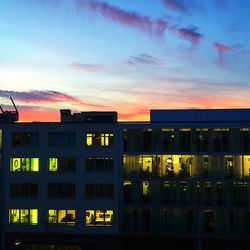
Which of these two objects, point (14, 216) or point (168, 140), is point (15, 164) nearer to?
point (14, 216)

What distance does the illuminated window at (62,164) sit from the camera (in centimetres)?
5538

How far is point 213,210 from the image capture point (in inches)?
2088

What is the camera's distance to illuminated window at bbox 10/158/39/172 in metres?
A: 56.0

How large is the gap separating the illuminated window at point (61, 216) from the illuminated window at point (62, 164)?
15.7 ft

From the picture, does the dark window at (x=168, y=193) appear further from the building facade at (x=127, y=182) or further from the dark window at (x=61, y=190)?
the dark window at (x=61, y=190)

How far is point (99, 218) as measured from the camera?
54625 millimetres

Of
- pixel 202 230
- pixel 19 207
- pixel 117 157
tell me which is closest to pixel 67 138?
pixel 117 157

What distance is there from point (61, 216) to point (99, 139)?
33.4 ft

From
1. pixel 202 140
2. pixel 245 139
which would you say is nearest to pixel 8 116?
pixel 202 140

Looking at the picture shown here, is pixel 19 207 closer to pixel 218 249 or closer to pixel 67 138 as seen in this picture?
pixel 67 138

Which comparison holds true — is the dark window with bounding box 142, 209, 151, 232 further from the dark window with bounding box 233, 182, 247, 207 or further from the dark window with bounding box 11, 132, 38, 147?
the dark window with bounding box 11, 132, 38, 147

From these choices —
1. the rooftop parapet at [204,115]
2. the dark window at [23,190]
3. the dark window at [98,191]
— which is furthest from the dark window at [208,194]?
the dark window at [23,190]

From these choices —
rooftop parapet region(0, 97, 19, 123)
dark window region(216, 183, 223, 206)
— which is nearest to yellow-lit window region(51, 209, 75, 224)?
rooftop parapet region(0, 97, 19, 123)

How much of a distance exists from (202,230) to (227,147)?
9.85m
